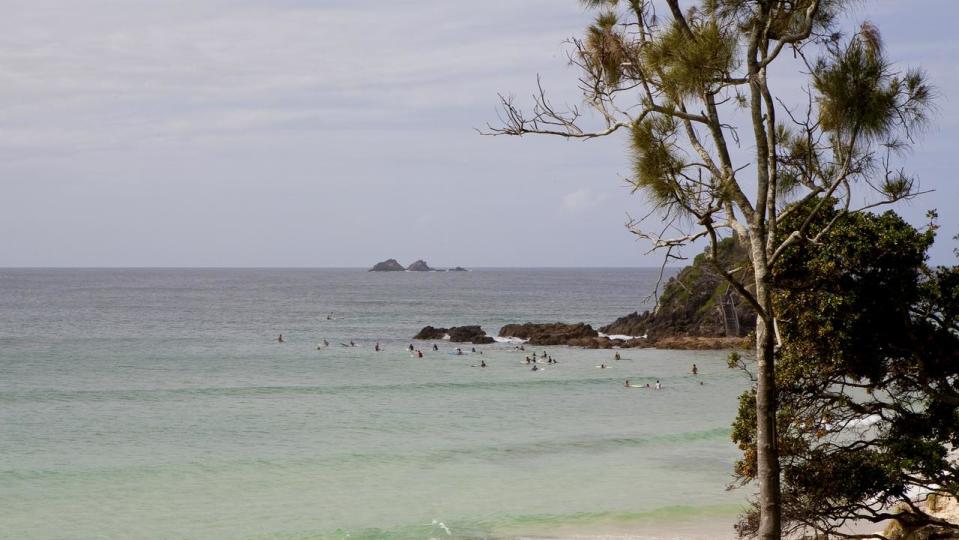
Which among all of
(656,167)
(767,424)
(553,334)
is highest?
(656,167)

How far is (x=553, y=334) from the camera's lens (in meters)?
61.0

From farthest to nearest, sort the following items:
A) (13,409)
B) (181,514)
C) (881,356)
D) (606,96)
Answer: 1. (13,409)
2. (181,514)
3. (881,356)
4. (606,96)

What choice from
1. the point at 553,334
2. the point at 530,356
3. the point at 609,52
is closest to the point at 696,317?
the point at 553,334

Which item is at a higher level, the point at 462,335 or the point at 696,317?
the point at 696,317

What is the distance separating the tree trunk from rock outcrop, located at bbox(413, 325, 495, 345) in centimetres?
5141

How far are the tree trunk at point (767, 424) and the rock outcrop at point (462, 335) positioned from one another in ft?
169

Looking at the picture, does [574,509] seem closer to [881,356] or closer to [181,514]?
[181,514]

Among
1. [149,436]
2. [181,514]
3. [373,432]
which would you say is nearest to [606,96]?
[181,514]

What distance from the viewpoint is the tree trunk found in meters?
8.70

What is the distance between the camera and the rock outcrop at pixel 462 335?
61.0m

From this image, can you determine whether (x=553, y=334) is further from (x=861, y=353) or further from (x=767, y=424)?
(x=767, y=424)

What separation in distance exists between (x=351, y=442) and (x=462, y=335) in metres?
34.5

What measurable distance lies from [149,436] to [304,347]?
29.6 metres

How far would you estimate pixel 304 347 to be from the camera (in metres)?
57.9
